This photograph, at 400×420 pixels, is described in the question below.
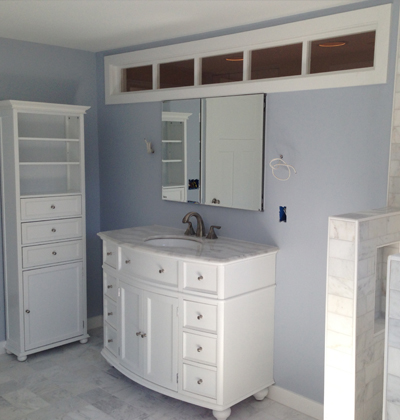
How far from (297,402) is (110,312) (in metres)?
1.46

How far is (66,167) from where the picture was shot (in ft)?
14.4

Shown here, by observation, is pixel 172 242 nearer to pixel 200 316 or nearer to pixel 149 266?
pixel 149 266

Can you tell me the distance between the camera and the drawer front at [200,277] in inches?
116

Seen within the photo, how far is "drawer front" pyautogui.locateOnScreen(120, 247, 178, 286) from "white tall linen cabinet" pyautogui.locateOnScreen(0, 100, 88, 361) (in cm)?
84

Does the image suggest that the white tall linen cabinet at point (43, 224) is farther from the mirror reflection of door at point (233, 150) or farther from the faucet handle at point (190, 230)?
the mirror reflection of door at point (233, 150)

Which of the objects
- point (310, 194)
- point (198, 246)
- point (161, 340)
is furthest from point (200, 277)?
point (310, 194)

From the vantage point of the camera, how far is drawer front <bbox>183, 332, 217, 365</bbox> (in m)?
3.01

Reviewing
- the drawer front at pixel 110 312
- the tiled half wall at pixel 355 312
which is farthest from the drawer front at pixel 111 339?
the tiled half wall at pixel 355 312

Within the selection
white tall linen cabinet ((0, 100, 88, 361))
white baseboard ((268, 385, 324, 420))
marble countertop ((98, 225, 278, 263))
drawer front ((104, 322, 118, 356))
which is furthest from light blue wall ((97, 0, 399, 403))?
white tall linen cabinet ((0, 100, 88, 361))

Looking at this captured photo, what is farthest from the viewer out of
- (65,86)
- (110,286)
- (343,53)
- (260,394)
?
(65,86)

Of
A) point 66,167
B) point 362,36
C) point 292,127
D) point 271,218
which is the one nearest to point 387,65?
point 362,36

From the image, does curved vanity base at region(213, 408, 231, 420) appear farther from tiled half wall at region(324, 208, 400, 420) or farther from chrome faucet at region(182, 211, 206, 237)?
chrome faucet at region(182, 211, 206, 237)

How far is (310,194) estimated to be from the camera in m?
3.08

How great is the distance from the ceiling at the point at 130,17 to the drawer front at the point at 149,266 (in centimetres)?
153
